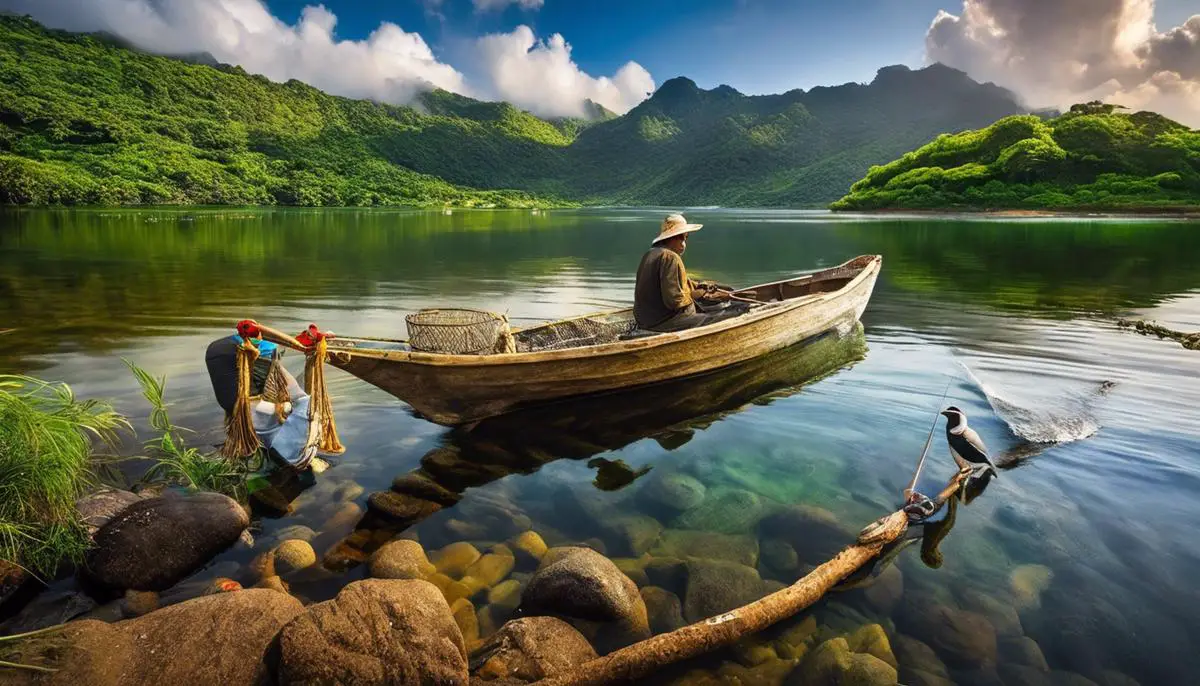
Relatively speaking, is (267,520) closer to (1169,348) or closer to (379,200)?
(1169,348)

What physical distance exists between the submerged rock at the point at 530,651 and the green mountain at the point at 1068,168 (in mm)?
88293

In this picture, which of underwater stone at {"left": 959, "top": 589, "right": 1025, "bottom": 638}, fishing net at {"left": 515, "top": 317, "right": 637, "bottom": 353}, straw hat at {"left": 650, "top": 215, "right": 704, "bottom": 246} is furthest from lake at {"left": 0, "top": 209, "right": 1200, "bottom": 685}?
straw hat at {"left": 650, "top": 215, "right": 704, "bottom": 246}

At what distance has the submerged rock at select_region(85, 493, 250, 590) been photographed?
4.57 metres

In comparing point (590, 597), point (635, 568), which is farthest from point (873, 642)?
point (590, 597)

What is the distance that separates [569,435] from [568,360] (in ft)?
3.24

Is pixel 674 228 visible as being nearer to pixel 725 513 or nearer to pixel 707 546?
pixel 725 513

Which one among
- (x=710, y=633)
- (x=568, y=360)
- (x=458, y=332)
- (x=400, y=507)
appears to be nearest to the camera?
(x=710, y=633)

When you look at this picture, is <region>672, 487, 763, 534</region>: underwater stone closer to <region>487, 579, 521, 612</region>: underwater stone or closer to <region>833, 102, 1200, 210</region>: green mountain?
A: <region>487, 579, 521, 612</region>: underwater stone

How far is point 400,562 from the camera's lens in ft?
16.2

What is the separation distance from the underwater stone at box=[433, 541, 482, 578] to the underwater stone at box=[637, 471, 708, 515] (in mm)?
1860

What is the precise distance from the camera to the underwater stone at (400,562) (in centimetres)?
486

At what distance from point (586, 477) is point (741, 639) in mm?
3060

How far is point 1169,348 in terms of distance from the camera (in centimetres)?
1227

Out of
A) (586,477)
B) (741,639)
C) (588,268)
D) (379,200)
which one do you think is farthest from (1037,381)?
(379,200)
